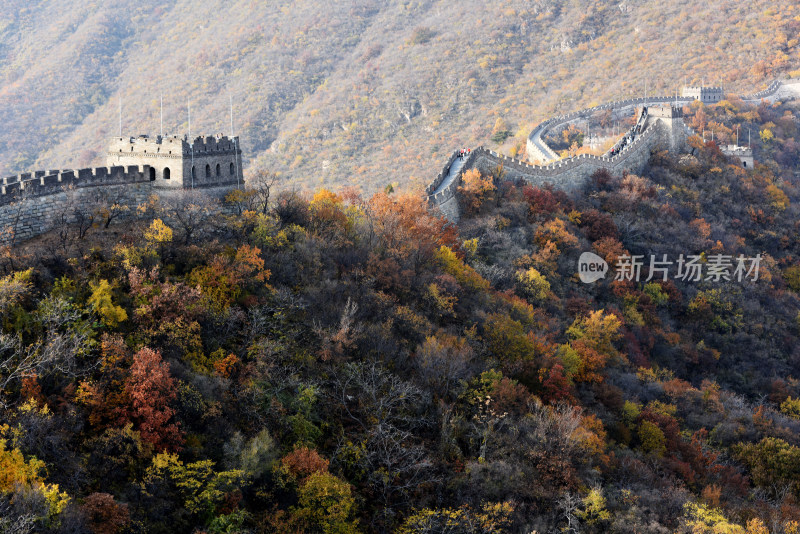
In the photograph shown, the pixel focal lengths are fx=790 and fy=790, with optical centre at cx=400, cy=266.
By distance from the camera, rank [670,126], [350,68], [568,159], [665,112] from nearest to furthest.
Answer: [568,159] < [670,126] < [665,112] < [350,68]

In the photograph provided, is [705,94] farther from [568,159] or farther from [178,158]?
[178,158]

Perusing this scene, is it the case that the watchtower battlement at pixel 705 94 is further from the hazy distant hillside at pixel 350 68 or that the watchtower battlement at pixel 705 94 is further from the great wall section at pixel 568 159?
the hazy distant hillside at pixel 350 68

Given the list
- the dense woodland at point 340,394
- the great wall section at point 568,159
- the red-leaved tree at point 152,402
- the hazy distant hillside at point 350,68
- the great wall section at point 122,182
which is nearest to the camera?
the dense woodland at point 340,394

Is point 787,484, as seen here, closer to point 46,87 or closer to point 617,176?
point 617,176

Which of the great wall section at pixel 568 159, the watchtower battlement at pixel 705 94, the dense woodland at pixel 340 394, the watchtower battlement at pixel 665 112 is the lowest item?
the dense woodland at pixel 340 394

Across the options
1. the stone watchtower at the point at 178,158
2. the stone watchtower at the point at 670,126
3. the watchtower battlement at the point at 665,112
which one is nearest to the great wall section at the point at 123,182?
the stone watchtower at the point at 178,158

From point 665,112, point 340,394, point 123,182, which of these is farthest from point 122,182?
point 665,112

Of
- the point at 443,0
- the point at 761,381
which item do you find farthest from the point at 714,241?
the point at 443,0
